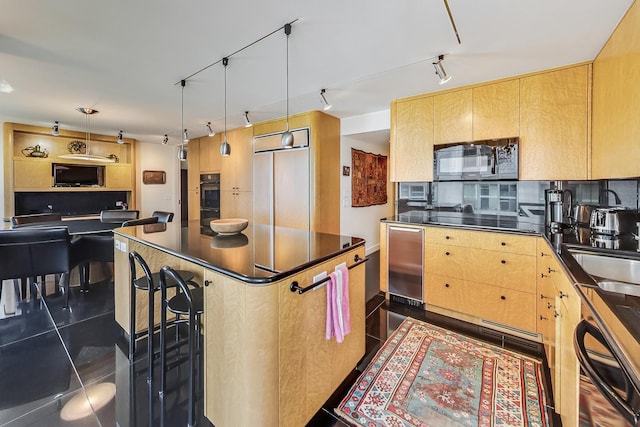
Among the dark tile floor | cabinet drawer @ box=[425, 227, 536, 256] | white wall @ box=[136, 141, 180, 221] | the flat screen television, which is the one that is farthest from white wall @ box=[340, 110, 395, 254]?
the flat screen television

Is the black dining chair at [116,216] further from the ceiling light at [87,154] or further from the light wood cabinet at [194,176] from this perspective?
the light wood cabinet at [194,176]

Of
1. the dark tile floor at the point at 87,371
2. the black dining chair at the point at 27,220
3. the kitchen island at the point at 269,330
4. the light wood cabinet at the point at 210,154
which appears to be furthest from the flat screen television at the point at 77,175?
the kitchen island at the point at 269,330

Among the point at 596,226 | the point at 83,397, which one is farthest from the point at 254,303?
the point at 596,226

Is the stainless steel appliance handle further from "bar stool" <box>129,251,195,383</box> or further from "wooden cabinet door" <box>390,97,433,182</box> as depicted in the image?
"wooden cabinet door" <box>390,97,433,182</box>

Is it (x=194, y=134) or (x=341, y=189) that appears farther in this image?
(x=194, y=134)

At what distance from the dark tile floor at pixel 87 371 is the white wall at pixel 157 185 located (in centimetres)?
371

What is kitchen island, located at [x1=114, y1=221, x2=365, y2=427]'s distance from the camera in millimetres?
1211

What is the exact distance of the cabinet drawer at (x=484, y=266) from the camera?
7.63 feet

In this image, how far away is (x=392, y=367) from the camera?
1980 millimetres

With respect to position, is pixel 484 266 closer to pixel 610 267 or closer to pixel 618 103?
pixel 610 267

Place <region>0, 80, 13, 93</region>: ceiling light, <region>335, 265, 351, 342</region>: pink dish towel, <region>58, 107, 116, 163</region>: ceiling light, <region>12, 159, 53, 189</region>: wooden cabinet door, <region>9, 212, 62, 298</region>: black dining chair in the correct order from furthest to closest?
<region>12, 159, 53, 189</region>: wooden cabinet door → <region>58, 107, 116, 163</region>: ceiling light → <region>9, 212, 62, 298</region>: black dining chair → <region>0, 80, 13, 93</region>: ceiling light → <region>335, 265, 351, 342</region>: pink dish towel

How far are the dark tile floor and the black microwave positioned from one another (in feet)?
4.94

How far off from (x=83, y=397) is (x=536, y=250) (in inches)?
136

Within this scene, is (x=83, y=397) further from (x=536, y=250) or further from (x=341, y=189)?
(x=341, y=189)
